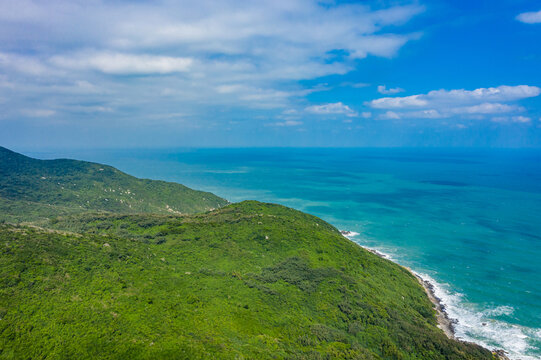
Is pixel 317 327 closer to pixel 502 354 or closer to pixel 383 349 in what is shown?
pixel 383 349

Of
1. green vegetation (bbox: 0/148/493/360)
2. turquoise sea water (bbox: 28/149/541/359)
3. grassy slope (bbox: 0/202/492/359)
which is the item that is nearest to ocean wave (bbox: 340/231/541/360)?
turquoise sea water (bbox: 28/149/541/359)

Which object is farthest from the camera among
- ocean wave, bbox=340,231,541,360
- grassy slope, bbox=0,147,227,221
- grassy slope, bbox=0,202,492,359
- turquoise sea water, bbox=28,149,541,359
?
grassy slope, bbox=0,147,227,221

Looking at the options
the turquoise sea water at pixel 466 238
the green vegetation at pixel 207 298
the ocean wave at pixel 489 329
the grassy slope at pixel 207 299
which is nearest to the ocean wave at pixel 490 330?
the ocean wave at pixel 489 329

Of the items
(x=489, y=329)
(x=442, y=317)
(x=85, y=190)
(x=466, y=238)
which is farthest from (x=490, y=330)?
(x=85, y=190)

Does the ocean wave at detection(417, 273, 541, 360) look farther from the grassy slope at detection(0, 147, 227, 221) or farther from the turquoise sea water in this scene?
the grassy slope at detection(0, 147, 227, 221)

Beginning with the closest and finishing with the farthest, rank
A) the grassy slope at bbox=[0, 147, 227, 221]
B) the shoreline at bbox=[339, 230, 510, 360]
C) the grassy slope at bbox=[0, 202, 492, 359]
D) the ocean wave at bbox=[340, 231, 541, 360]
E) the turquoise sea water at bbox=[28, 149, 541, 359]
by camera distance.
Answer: the grassy slope at bbox=[0, 202, 492, 359], the shoreline at bbox=[339, 230, 510, 360], the ocean wave at bbox=[340, 231, 541, 360], the turquoise sea water at bbox=[28, 149, 541, 359], the grassy slope at bbox=[0, 147, 227, 221]

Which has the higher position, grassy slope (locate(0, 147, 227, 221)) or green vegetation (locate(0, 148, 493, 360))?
grassy slope (locate(0, 147, 227, 221))
